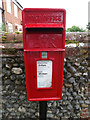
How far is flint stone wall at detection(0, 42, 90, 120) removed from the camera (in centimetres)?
221

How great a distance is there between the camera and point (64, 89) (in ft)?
7.65

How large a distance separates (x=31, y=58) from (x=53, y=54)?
30 centimetres

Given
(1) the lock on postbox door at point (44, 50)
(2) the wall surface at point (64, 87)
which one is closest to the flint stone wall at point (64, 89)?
(2) the wall surface at point (64, 87)

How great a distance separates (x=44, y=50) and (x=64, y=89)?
51.0 inches

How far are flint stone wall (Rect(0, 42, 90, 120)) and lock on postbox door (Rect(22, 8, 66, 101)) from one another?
75 cm

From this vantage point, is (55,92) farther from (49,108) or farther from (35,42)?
(49,108)

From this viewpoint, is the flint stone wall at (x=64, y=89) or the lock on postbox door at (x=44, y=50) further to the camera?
the flint stone wall at (x=64, y=89)

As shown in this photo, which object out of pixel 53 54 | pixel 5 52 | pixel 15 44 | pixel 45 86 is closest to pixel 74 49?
pixel 53 54

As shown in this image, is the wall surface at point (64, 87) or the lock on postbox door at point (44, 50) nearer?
the lock on postbox door at point (44, 50)

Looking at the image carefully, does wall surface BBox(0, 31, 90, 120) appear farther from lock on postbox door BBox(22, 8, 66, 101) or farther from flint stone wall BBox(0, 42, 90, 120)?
lock on postbox door BBox(22, 8, 66, 101)

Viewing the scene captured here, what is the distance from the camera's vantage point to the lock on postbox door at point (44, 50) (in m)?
1.32

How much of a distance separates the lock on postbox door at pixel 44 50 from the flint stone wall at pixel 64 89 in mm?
752

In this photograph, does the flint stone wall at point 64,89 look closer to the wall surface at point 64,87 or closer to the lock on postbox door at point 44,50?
the wall surface at point 64,87

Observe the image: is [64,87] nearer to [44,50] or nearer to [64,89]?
[64,89]
